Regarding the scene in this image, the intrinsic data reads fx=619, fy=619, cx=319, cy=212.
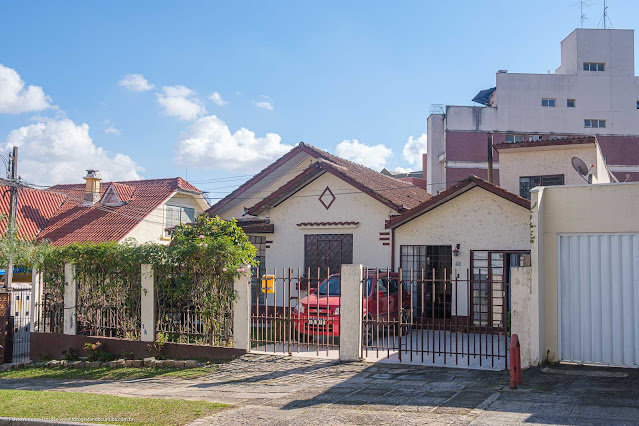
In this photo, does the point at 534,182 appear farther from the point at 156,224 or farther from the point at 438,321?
the point at 156,224

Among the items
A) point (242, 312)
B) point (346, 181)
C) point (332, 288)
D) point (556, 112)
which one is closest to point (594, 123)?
point (556, 112)

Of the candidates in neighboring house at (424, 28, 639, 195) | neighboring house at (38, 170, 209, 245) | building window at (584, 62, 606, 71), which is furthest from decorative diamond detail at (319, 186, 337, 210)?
building window at (584, 62, 606, 71)

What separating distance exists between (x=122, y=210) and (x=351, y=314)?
1923 cm

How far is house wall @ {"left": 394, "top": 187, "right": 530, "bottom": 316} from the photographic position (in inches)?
625

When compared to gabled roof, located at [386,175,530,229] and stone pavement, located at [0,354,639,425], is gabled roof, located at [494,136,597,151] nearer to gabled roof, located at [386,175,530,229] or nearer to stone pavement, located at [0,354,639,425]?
gabled roof, located at [386,175,530,229]

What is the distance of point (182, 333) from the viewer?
13305 mm

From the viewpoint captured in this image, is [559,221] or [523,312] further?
[559,221]

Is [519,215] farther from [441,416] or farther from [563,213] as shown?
[441,416]

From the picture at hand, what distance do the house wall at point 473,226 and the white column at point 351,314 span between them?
4674 mm

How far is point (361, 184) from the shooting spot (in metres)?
18.9

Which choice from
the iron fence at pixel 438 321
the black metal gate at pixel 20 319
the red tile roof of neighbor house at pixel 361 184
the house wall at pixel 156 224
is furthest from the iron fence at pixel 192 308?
the house wall at pixel 156 224

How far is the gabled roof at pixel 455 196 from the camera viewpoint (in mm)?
15656

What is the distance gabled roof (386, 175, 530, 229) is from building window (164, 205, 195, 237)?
47.4 feet

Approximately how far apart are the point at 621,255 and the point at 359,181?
973 cm
